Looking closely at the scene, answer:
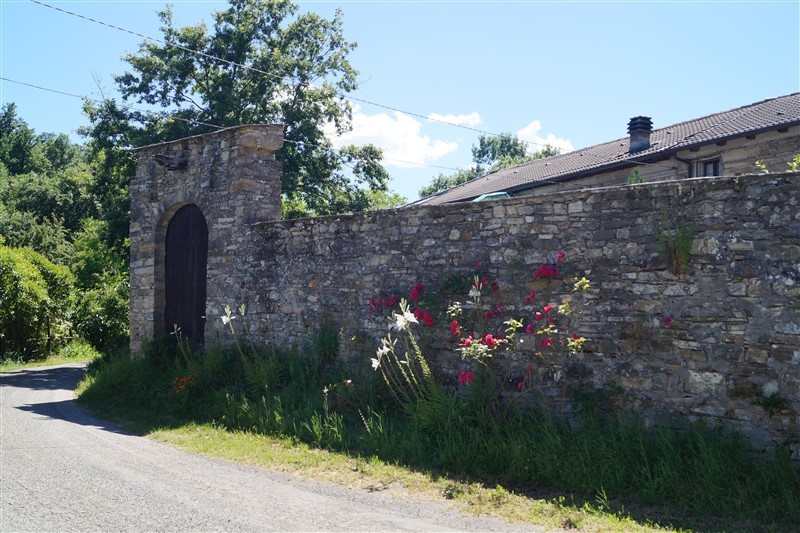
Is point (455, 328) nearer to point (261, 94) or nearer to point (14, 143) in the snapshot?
point (261, 94)

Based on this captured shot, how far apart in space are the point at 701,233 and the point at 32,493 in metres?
6.44

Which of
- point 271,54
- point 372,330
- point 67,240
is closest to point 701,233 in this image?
point 372,330

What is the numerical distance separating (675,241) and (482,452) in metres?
2.68

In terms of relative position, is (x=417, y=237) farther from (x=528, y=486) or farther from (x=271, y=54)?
(x=271, y=54)

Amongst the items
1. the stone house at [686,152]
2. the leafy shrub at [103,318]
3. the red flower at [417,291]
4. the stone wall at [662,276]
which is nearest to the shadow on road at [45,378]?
the leafy shrub at [103,318]

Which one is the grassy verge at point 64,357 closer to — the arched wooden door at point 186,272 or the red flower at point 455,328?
the arched wooden door at point 186,272

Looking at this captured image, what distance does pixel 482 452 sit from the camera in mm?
6129

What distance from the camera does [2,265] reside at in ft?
58.6

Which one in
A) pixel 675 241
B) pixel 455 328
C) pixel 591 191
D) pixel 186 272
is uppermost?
pixel 591 191

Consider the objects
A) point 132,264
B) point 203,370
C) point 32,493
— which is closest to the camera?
point 32,493

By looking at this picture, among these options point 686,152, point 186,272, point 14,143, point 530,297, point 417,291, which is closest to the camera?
point 530,297

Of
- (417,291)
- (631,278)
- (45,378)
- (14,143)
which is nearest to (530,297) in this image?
(631,278)

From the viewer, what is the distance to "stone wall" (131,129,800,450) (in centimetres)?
545

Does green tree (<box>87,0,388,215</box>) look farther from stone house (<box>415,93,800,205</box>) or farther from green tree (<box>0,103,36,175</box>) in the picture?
green tree (<box>0,103,36,175</box>)
